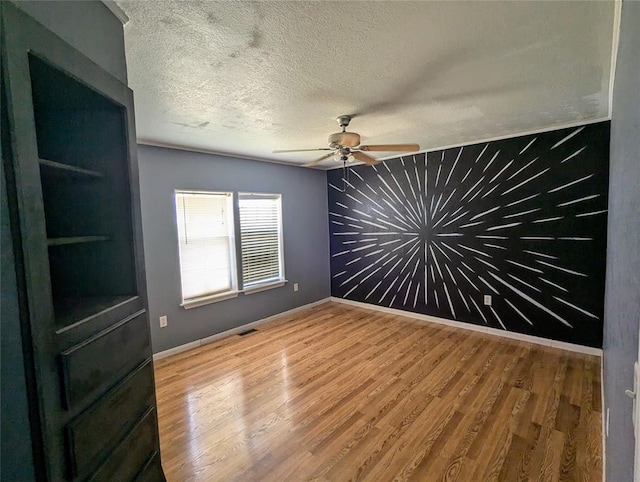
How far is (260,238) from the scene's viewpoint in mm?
4270

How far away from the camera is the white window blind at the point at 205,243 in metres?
3.51

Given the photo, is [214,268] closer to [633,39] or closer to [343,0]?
[343,0]

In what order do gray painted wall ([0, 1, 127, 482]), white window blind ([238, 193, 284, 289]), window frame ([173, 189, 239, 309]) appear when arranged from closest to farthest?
1. gray painted wall ([0, 1, 127, 482])
2. window frame ([173, 189, 239, 309])
3. white window blind ([238, 193, 284, 289])

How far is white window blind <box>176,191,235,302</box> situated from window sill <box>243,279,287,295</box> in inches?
9.3

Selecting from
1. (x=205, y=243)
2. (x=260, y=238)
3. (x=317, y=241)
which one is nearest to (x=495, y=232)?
(x=317, y=241)

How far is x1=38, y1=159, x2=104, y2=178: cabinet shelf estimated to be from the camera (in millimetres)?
914

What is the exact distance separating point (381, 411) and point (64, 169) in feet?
7.86

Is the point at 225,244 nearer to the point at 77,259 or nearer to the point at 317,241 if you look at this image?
the point at 317,241

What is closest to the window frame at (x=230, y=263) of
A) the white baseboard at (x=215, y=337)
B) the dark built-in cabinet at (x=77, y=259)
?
the white baseboard at (x=215, y=337)

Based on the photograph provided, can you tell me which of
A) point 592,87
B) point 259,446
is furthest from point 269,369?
point 592,87

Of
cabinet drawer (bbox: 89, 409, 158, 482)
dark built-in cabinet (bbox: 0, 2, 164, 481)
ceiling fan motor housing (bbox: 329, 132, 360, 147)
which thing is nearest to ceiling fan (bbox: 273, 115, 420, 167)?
ceiling fan motor housing (bbox: 329, 132, 360, 147)

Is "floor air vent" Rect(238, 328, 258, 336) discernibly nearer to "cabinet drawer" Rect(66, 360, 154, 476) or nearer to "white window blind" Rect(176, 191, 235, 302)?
"white window blind" Rect(176, 191, 235, 302)

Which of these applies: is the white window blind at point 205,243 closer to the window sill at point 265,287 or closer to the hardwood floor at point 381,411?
the window sill at point 265,287

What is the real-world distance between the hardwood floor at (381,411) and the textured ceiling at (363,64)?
2.35 meters
